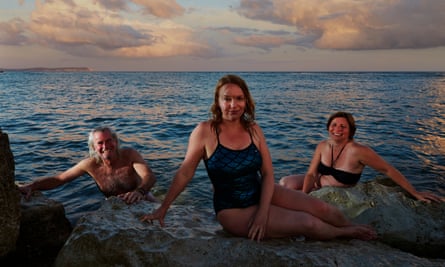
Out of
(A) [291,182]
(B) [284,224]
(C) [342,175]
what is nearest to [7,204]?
(B) [284,224]

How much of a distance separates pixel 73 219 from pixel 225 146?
13.0ft

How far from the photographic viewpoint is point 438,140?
1432 centimetres

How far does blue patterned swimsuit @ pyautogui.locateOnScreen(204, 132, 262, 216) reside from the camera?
13.4ft

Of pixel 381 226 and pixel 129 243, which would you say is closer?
pixel 129 243

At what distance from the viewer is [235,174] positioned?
161 inches

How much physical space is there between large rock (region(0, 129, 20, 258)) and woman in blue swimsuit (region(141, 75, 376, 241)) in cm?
142

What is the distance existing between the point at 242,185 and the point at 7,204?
8.41 ft

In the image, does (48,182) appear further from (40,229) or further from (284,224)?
(284,224)

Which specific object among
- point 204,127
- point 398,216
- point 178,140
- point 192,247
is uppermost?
point 204,127

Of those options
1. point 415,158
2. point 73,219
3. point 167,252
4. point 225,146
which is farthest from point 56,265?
point 415,158

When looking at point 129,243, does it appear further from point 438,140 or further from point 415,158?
point 438,140

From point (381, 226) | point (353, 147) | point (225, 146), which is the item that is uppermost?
point (225, 146)

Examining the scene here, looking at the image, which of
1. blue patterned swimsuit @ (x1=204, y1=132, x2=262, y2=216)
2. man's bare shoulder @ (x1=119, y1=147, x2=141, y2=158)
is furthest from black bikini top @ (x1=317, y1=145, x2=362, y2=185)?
man's bare shoulder @ (x1=119, y1=147, x2=141, y2=158)

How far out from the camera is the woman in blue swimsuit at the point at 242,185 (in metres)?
4.03
